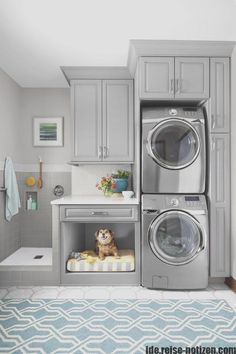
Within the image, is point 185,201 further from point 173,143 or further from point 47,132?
point 47,132

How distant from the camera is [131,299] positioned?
97.9 inches

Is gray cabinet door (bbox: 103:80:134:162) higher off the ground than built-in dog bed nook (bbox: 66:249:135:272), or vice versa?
gray cabinet door (bbox: 103:80:134:162)

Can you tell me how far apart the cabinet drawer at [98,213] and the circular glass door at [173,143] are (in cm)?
59

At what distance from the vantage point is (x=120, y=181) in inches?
133

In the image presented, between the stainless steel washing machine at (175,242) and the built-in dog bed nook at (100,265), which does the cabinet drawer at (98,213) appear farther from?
the built-in dog bed nook at (100,265)

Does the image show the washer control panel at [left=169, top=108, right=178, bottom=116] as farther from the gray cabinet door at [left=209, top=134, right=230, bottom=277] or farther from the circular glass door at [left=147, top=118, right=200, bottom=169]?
the gray cabinet door at [left=209, top=134, right=230, bottom=277]

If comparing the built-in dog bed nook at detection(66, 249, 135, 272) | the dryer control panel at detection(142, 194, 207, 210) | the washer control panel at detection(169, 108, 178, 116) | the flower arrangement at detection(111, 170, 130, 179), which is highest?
the washer control panel at detection(169, 108, 178, 116)

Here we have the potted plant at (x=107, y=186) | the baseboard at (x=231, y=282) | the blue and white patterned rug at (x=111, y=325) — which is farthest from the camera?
the potted plant at (x=107, y=186)

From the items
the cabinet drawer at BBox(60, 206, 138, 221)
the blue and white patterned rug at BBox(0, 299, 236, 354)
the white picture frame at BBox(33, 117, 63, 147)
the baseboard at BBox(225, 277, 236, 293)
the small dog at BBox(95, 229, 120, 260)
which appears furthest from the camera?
the white picture frame at BBox(33, 117, 63, 147)

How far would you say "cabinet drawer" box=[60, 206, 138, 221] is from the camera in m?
2.74

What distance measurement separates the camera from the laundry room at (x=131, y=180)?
81.4 inches

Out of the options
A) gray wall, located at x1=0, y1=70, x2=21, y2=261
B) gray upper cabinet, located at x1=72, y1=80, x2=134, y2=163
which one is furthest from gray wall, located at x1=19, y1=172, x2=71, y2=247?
gray upper cabinet, located at x1=72, y1=80, x2=134, y2=163

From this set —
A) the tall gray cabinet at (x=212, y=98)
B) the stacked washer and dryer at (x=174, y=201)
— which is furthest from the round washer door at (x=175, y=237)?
the tall gray cabinet at (x=212, y=98)

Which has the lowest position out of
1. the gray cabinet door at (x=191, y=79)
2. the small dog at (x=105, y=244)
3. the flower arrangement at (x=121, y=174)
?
the small dog at (x=105, y=244)
